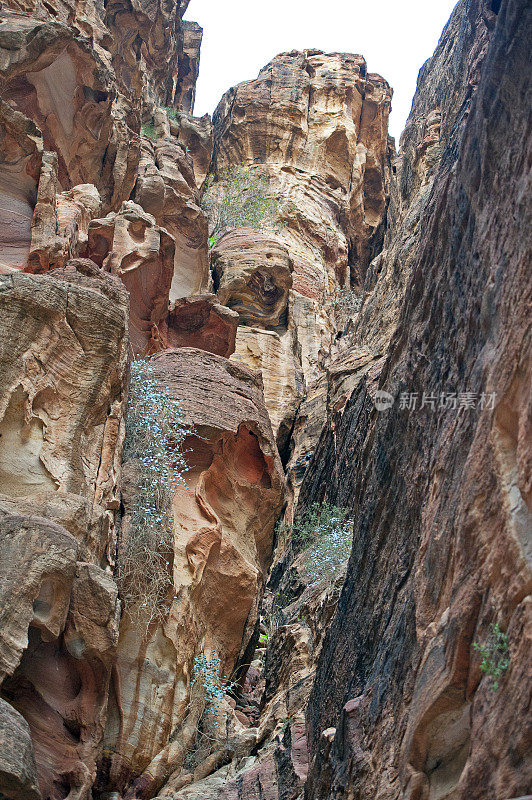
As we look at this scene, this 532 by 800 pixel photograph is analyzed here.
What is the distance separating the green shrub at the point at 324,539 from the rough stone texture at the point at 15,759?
720 centimetres

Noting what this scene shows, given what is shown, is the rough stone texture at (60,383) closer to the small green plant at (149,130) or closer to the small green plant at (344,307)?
the small green plant at (149,130)

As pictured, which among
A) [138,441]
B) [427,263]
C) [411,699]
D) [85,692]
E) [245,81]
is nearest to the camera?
[411,699]

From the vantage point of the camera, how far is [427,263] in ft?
27.9

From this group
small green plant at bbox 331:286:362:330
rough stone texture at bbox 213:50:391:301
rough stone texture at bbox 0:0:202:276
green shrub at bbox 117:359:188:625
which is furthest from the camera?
rough stone texture at bbox 213:50:391:301

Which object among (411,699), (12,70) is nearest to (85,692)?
(411,699)

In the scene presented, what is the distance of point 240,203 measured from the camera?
93.4 feet

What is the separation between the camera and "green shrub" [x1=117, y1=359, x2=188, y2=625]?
11.6m

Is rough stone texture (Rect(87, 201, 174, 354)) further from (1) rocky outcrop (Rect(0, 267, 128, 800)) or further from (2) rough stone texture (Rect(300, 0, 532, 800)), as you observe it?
(2) rough stone texture (Rect(300, 0, 532, 800))

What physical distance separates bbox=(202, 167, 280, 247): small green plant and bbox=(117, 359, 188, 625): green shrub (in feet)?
46.5

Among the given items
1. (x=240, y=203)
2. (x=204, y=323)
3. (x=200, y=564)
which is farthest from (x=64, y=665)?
(x=240, y=203)

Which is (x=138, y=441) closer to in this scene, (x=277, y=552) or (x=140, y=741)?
(x=140, y=741)

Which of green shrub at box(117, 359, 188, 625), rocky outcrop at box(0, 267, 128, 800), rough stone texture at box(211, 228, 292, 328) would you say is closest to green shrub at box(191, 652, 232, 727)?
green shrub at box(117, 359, 188, 625)

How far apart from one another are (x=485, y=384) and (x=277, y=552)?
13239 mm

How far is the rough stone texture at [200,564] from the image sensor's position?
36.3 feet
